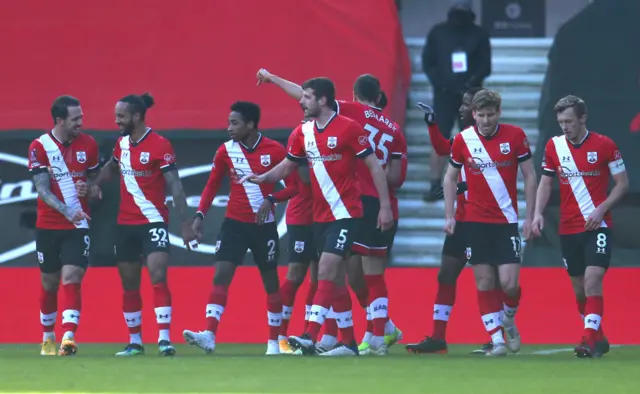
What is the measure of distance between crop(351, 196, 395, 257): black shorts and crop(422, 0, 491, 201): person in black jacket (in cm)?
413

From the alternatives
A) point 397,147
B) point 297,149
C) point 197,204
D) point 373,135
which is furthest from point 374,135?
point 197,204

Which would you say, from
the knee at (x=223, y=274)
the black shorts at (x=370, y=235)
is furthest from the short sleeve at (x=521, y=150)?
the knee at (x=223, y=274)

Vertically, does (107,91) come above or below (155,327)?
above

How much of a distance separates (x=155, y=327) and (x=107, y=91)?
303 cm

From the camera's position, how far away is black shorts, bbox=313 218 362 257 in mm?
10961

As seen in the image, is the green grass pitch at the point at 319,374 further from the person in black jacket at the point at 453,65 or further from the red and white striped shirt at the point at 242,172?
Result: the person in black jacket at the point at 453,65

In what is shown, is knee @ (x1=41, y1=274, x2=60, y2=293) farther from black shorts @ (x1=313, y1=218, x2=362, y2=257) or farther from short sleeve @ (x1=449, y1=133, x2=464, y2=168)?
short sleeve @ (x1=449, y1=133, x2=464, y2=168)

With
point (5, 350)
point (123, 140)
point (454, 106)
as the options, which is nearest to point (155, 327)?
point (5, 350)

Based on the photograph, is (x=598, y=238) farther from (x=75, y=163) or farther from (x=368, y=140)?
(x=75, y=163)

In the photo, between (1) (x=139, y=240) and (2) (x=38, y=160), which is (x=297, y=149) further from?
(2) (x=38, y=160)

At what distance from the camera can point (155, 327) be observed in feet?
46.8

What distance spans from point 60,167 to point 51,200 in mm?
330

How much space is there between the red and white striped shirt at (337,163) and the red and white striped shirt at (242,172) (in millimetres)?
899

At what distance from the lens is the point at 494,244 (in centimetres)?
1134
